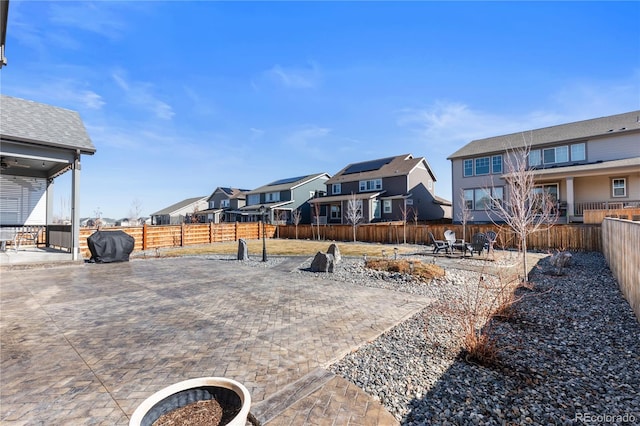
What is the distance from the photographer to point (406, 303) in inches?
250

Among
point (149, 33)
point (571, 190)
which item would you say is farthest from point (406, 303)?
point (571, 190)

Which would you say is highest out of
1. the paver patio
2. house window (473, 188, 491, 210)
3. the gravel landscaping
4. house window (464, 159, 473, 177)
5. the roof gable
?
the roof gable

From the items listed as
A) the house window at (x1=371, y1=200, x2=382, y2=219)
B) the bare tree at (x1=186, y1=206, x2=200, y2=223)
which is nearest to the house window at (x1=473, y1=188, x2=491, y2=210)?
the house window at (x1=371, y1=200, x2=382, y2=219)

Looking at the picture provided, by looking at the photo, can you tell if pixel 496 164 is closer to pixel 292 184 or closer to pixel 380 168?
pixel 380 168

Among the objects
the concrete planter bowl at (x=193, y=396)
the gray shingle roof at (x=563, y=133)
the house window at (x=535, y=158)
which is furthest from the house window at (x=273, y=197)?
the concrete planter bowl at (x=193, y=396)

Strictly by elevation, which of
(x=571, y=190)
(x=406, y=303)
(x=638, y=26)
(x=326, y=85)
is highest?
(x=326, y=85)

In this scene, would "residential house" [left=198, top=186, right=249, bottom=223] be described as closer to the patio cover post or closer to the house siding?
the patio cover post

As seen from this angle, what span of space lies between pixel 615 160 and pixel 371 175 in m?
18.8

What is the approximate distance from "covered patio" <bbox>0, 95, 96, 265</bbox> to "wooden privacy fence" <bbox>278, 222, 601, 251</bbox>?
51.1 ft

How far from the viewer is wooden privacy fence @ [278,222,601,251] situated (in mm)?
14546

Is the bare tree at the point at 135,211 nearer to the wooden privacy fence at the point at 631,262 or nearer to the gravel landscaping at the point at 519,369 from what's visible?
the gravel landscaping at the point at 519,369

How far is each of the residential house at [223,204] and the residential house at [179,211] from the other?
4.44m

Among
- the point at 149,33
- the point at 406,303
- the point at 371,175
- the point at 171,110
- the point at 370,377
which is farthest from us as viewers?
the point at 371,175

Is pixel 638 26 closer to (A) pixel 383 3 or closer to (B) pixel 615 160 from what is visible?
(A) pixel 383 3
